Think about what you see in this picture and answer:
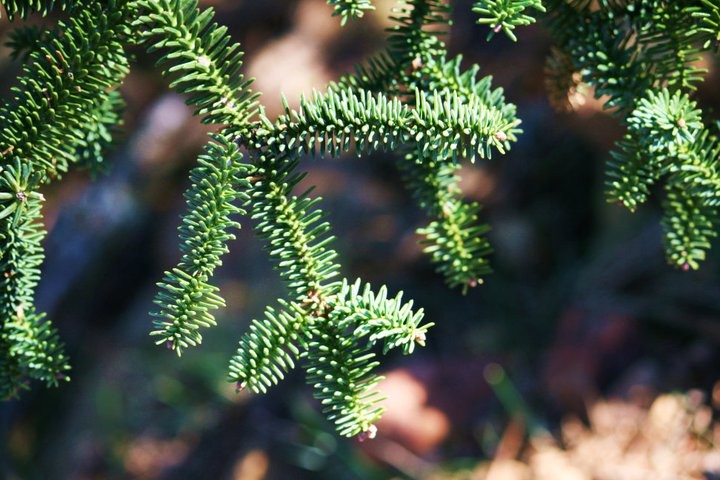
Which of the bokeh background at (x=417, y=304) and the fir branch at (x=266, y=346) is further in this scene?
the bokeh background at (x=417, y=304)

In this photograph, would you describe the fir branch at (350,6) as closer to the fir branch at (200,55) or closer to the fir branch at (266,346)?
the fir branch at (200,55)

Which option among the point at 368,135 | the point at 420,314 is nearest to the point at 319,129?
the point at 368,135

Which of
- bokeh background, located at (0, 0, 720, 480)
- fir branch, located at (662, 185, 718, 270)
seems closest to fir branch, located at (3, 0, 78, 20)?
fir branch, located at (662, 185, 718, 270)

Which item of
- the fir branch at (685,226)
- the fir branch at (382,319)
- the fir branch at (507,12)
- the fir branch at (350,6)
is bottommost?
the fir branch at (382,319)

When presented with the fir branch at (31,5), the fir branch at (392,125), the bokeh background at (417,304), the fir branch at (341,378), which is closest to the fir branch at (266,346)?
the fir branch at (341,378)

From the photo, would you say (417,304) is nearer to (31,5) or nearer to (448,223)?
(448,223)

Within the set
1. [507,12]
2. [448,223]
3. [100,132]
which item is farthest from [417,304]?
[507,12]

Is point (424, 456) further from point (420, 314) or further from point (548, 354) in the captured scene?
point (420, 314)

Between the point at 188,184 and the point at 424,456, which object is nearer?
the point at 424,456
